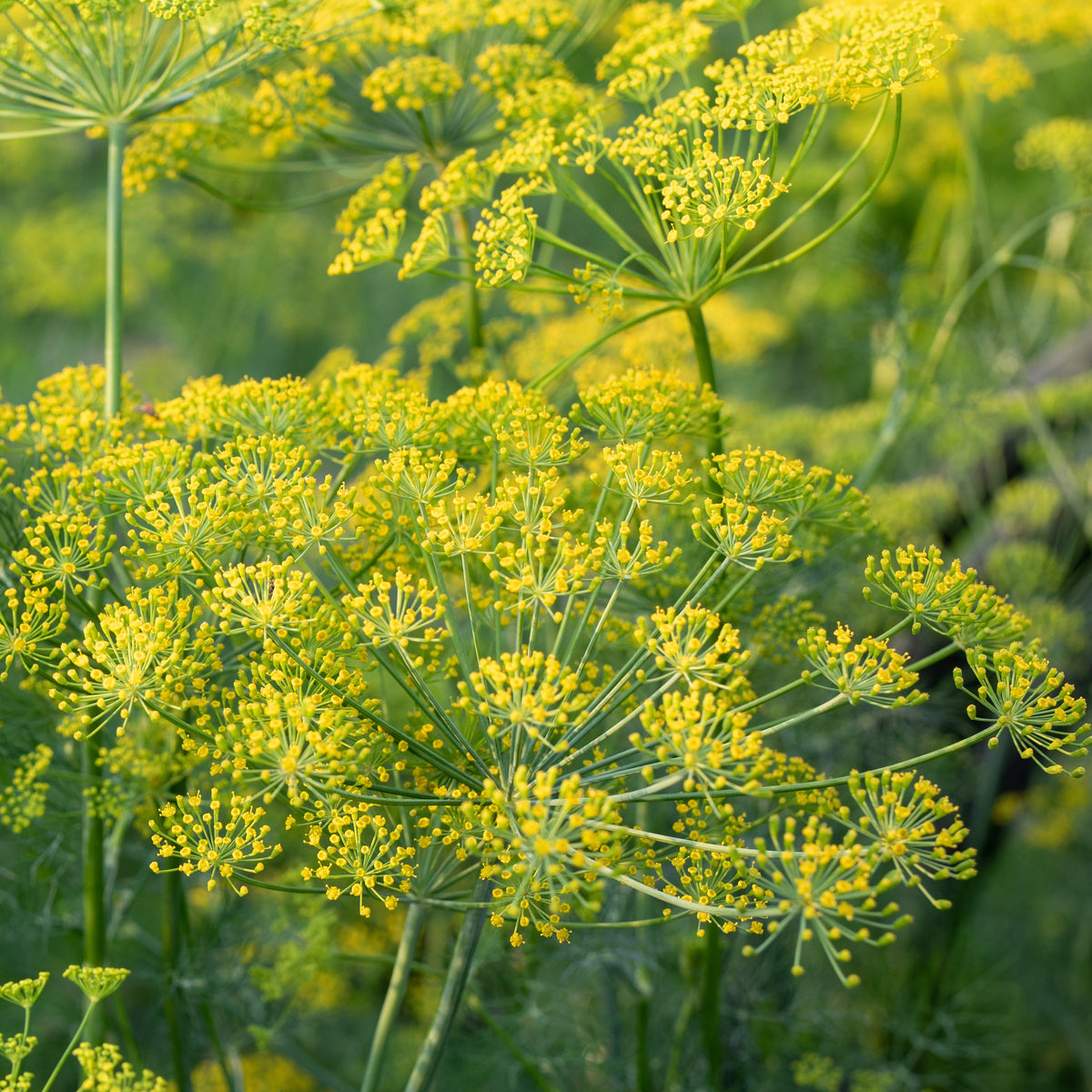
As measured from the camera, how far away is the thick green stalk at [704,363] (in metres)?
1.96

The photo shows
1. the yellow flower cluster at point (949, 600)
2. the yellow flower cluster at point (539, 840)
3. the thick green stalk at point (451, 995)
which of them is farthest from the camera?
the thick green stalk at point (451, 995)

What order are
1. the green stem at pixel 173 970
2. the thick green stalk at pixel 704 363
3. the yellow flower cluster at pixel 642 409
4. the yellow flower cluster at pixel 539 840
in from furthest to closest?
the green stem at pixel 173 970 → the thick green stalk at pixel 704 363 → the yellow flower cluster at pixel 642 409 → the yellow flower cluster at pixel 539 840

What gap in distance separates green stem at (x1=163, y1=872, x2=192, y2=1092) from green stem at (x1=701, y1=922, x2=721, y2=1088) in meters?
1.19

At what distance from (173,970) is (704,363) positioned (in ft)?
5.96

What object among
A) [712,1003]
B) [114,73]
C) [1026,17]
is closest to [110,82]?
[114,73]

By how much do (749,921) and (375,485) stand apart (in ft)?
2.98

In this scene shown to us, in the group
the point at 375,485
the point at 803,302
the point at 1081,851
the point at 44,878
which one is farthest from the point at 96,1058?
the point at 803,302

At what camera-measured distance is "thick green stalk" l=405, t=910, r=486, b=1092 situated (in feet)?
5.58

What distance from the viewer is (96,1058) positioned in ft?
5.63

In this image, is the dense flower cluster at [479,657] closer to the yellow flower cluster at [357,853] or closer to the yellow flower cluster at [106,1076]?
the yellow flower cluster at [357,853]

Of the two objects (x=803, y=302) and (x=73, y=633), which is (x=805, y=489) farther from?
(x=803, y=302)

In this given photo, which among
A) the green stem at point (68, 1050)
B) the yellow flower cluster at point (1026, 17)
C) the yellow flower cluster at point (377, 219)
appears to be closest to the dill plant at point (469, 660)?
the yellow flower cluster at point (377, 219)

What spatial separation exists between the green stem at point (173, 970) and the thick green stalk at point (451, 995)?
69 centimetres

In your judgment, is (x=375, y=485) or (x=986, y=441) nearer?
(x=375, y=485)
